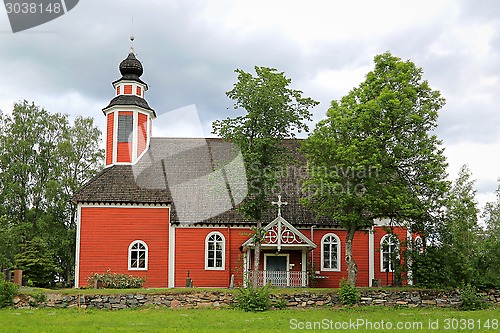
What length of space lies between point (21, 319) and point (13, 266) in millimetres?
18222

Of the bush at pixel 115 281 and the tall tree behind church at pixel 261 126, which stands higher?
the tall tree behind church at pixel 261 126

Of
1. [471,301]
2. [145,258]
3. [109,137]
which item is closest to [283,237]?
[145,258]

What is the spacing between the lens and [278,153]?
29344 millimetres

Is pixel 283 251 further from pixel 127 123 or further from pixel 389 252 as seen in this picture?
pixel 127 123

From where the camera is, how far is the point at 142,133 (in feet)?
122

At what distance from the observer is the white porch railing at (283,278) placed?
30.8m

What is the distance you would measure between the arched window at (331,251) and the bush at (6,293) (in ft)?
50.4

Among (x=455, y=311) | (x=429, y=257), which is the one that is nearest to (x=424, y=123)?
(x=429, y=257)

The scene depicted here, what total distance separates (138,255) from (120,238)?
1.27 meters

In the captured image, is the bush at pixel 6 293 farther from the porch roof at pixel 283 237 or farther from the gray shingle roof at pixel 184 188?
the porch roof at pixel 283 237

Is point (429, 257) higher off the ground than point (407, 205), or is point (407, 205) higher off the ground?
point (407, 205)

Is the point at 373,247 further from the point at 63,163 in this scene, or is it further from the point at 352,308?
the point at 63,163

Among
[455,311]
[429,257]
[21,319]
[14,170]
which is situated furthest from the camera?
[14,170]

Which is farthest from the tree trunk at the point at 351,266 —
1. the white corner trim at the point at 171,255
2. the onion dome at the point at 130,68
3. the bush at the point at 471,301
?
the onion dome at the point at 130,68
